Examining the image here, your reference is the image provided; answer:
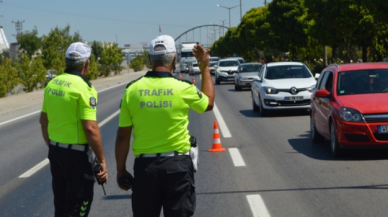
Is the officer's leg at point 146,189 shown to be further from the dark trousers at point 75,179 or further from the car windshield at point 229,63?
the car windshield at point 229,63

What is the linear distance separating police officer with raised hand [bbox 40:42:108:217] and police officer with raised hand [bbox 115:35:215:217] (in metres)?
0.76

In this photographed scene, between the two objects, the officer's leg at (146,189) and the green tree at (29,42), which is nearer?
the officer's leg at (146,189)

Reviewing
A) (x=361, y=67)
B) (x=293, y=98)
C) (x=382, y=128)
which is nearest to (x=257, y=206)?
(x=382, y=128)

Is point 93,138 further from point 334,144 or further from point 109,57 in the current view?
point 109,57

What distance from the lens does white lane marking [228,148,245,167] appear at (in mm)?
11161

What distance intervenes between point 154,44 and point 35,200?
4.69 meters

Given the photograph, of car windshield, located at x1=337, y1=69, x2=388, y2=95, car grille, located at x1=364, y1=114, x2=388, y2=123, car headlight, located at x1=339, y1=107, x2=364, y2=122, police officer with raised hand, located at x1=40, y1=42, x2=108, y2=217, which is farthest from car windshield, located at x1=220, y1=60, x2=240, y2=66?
police officer with raised hand, located at x1=40, y1=42, x2=108, y2=217

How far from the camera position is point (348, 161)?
36.3 feet

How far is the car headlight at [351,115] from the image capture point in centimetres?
1109

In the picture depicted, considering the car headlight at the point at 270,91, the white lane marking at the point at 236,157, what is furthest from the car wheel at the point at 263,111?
the white lane marking at the point at 236,157

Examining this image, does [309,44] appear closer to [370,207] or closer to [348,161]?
[348,161]

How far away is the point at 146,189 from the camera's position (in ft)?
14.9

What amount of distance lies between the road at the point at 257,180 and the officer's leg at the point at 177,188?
299 cm

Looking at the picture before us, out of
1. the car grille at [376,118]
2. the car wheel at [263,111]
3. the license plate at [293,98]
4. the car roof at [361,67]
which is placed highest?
the car roof at [361,67]
